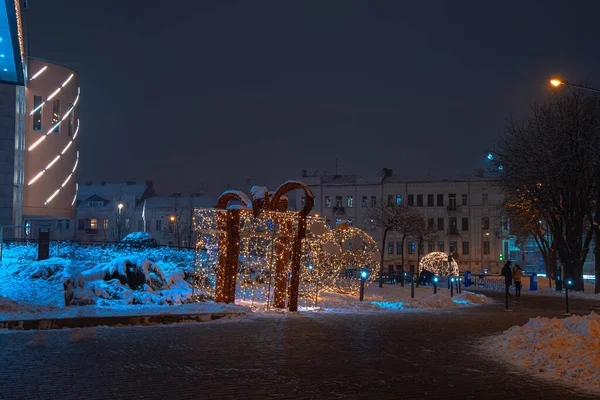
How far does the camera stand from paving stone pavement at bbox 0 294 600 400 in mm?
8797

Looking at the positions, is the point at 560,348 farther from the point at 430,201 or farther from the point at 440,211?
the point at 430,201

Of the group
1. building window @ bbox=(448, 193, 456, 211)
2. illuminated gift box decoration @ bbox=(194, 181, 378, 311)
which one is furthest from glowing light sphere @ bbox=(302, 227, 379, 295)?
building window @ bbox=(448, 193, 456, 211)

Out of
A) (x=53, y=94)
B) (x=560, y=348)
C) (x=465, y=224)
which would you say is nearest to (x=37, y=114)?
(x=53, y=94)

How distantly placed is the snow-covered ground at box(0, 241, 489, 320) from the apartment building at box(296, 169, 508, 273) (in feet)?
162

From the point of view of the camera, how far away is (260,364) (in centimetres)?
1073

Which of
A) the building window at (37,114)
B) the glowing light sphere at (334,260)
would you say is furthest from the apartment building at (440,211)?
the glowing light sphere at (334,260)

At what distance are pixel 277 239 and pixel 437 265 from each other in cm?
2538

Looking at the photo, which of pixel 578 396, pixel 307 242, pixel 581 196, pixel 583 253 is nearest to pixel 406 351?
pixel 578 396

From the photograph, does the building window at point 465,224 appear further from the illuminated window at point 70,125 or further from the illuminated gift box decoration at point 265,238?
the illuminated gift box decoration at point 265,238

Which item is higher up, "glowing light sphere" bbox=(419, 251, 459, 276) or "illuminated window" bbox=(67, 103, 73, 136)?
"illuminated window" bbox=(67, 103, 73, 136)

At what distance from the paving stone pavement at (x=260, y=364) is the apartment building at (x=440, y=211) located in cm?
5902

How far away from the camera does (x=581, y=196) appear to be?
39.4 m

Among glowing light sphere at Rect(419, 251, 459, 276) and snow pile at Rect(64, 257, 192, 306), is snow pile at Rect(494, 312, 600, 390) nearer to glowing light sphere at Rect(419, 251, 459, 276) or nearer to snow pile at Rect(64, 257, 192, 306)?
snow pile at Rect(64, 257, 192, 306)

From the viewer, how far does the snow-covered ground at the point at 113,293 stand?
17.2 meters
